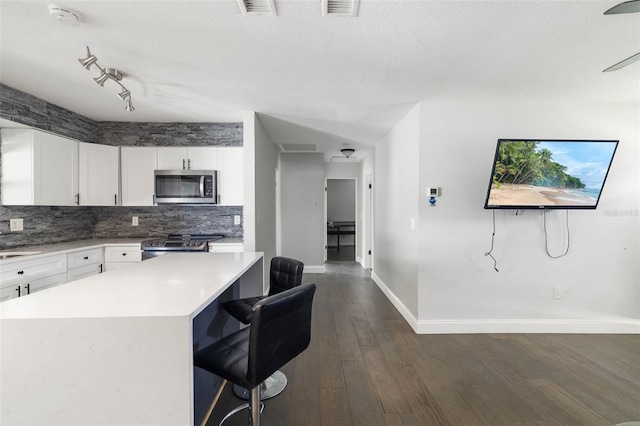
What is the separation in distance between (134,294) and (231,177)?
2438 millimetres

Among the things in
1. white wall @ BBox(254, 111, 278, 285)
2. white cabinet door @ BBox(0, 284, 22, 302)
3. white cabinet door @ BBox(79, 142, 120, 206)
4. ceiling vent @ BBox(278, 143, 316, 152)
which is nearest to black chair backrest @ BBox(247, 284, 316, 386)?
white wall @ BBox(254, 111, 278, 285)

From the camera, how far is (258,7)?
1507 millimetres

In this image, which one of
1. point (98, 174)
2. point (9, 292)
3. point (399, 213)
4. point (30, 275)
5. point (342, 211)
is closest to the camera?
point (9, 292)

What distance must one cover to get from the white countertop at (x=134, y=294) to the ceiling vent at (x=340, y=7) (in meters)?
1.59

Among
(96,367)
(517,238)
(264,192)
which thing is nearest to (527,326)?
(517,238)

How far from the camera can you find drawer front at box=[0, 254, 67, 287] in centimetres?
219

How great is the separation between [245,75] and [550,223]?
10.8 ft

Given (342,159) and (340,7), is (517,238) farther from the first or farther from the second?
(342,159)

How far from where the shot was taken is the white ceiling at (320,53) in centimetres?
155

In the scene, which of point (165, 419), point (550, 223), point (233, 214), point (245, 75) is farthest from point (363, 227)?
point (165, 419)

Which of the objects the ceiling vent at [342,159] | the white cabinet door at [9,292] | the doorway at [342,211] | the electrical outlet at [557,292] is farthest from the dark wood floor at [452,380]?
the doorway at [342,211]

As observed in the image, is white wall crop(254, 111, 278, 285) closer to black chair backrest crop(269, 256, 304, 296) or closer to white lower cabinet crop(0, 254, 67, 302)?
black chair backrest crop(269, 256, 304, 296)

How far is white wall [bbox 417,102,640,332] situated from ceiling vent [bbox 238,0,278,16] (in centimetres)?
187

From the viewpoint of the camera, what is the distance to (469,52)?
1923 mm
